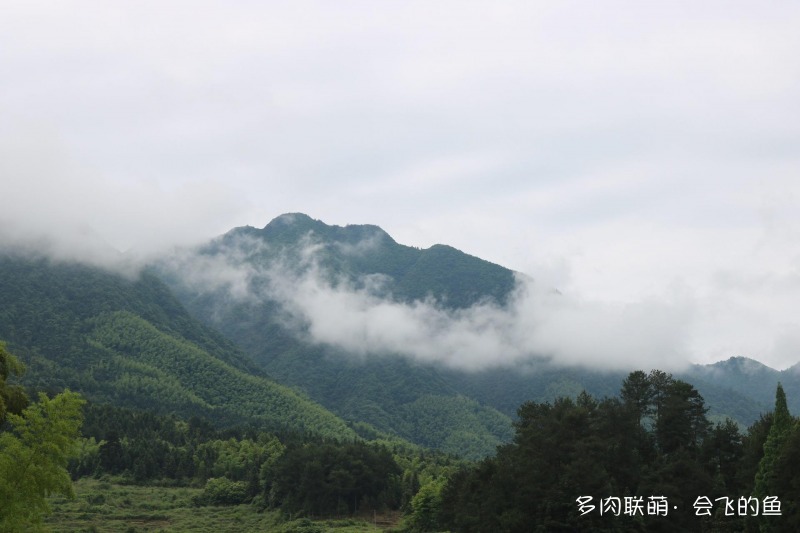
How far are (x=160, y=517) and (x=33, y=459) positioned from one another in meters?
65.9

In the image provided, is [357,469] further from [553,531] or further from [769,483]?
[769,483]

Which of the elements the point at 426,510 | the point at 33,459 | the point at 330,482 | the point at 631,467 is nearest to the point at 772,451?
the point at 631,467

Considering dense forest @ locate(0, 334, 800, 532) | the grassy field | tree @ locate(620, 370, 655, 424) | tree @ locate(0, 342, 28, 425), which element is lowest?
the grassy field

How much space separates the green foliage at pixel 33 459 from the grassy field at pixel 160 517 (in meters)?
49.6

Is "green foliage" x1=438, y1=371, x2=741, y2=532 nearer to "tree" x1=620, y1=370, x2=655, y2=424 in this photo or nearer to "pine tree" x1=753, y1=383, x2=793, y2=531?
"tree" x1=620, y1=370, x2=655, y2=424

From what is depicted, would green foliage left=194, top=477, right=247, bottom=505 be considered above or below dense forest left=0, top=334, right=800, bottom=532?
below

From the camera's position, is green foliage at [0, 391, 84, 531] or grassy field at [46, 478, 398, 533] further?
grassy field at [46, 478, 398, 533]

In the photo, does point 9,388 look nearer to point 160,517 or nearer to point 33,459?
point 33,459

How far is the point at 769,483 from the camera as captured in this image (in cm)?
4175

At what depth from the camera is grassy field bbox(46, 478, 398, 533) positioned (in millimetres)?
80250

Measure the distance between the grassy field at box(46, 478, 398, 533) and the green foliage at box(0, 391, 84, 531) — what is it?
163 ft

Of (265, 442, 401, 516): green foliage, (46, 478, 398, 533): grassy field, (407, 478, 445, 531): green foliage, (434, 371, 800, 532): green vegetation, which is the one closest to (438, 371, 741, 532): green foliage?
(434, 371, 800, 532): green vegetation

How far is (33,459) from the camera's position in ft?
94.1

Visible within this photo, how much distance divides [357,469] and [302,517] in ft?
30.8
